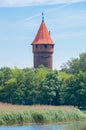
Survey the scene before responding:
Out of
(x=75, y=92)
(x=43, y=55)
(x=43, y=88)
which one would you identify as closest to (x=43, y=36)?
(x=43, y=55)

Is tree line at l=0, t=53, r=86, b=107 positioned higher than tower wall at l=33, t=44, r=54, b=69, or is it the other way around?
tower wall at l=33, t=44, r=54, b=69

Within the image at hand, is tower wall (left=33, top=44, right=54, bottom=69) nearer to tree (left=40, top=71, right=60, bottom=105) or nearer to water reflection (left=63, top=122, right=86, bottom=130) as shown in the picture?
tree (left=40, top=71, right=60, bottom=105)

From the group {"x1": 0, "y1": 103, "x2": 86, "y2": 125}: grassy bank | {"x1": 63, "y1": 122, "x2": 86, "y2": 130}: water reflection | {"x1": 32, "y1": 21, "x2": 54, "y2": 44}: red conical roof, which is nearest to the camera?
{"x1": 63, "y1": 122, "x2": 86, "y2": 130}: water reflection

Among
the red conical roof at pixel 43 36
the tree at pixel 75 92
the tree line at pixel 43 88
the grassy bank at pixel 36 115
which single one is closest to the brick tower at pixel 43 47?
the red conical roof at pixel 43 36

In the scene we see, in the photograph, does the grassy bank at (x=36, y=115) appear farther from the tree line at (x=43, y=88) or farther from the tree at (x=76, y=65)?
the tree at (x=76, y=65)

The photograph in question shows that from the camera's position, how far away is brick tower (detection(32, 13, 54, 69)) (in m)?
96.3

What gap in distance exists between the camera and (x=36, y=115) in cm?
4109

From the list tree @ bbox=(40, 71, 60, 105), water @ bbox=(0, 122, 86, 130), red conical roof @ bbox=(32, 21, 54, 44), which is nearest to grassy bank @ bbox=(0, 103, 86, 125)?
water @ bbox=(0, 122, 86, 130)

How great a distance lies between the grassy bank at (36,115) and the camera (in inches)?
1544

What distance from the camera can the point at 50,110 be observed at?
1667 inches

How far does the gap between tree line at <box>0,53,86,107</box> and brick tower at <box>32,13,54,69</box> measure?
2019 centimetres

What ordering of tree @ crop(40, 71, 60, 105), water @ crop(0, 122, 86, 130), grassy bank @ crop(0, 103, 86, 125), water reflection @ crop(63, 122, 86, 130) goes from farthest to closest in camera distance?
tree @ crop(40, 71, 60, 105)
grassy bank @ crop(0, 103, 86, 125)
water reflection @ crop(63, 122, 86, 130)
water @ crop(0, 122, 86, 130)

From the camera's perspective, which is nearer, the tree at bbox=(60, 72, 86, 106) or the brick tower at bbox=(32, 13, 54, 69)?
the tree at bbox=(60, 72, 86, 106)

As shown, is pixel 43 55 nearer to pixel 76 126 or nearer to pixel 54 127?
pixel 76 126
